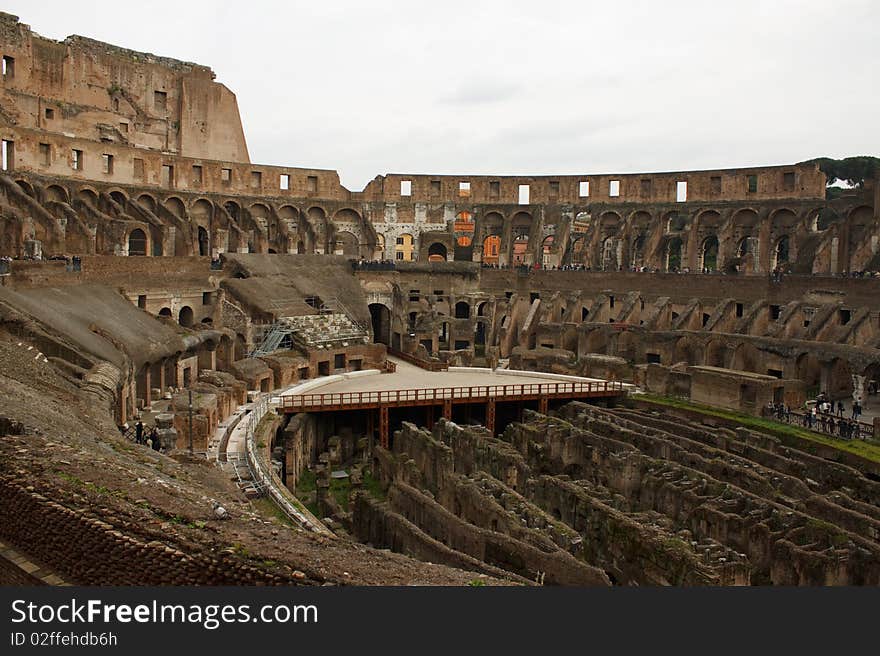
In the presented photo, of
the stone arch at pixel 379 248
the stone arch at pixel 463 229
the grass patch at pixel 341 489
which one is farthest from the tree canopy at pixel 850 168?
the grass patch at pixel 341 489

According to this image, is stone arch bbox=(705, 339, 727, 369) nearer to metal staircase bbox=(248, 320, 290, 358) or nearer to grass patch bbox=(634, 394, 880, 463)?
grass patch bbox=(634, 394, 880, 463)

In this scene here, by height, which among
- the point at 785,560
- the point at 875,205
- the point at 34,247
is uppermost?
the point at 875,205

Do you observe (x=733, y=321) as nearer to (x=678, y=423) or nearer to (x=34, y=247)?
(x=678, y=423)

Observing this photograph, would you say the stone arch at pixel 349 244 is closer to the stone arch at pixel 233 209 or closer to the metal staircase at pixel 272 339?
the stone arch at pixel 233 209

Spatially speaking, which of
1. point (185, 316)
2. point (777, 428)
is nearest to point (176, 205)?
point (185, 316)

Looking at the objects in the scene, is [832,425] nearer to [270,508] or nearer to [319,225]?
[270,508]

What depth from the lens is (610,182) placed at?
168 feet

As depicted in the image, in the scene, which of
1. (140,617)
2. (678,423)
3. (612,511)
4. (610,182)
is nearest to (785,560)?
(612,511)

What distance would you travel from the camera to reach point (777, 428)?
93.9 ft

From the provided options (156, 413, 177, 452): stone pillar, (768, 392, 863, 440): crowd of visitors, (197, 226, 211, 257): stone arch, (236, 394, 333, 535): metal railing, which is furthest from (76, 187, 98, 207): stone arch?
(768, 392, 863, 440): crowd of visitors

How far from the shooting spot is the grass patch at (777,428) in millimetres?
25453

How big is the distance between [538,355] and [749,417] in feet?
40.0

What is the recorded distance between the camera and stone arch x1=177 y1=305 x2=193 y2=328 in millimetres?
38688

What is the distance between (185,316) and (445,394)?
14532 millimetres
